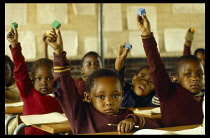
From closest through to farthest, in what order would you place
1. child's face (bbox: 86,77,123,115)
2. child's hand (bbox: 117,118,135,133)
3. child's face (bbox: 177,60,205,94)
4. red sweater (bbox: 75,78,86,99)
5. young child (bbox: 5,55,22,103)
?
1. child's hand (bbox: 117,118,135,133)
2. child's face (bbox: 86,77,123,115)
3. child's face (bbox: 177,60,205,94)
4. red sweater (bbox: 75,78,86,99)
5. young child (bbox: 5,55,22,103)

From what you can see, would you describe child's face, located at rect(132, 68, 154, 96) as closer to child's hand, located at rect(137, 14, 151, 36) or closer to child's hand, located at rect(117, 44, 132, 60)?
child's hand, located at rect(117, 44, 132, 60)

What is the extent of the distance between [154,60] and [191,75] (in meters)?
0.55

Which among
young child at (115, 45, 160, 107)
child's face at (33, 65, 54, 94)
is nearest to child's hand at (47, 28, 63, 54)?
child's face at (33, 65, 54, 94)

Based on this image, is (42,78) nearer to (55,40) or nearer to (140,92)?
(140,92)

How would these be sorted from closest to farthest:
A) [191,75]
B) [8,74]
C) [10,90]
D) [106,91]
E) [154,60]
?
1. [106,91]
2. [154,60]
3. [191,75]
4. [10,90]
5. [8,74]

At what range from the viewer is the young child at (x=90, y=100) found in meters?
1.74

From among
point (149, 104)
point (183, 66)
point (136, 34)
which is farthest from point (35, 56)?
point (183, 66)

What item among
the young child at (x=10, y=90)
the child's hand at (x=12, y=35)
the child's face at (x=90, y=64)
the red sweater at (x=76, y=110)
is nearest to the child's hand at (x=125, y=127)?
the red sweater at (x=76, y=110)

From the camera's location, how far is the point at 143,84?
3.43m

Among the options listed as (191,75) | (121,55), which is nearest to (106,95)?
(121,55)

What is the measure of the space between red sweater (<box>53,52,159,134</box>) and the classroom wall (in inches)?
130

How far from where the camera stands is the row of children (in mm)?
1766
